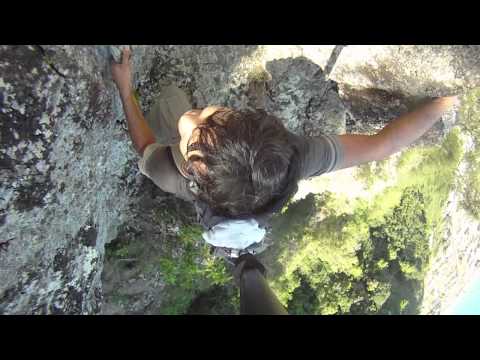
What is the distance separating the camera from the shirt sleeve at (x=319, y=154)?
77.4 inches

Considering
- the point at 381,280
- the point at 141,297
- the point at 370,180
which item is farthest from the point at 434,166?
the point at 141,297

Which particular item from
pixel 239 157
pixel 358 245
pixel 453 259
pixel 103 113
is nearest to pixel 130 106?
pixel 103 113

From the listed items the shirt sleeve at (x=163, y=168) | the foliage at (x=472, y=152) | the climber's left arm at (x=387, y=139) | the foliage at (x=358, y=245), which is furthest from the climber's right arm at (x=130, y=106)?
the foliage at (x=358, y=245)

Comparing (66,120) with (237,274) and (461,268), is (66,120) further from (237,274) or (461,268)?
(461,268)

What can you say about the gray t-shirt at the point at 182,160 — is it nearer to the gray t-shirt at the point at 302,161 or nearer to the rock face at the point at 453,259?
the gray t-shirt at the point at 302,161

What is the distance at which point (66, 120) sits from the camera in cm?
190

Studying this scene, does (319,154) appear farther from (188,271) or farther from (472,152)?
(472,152)

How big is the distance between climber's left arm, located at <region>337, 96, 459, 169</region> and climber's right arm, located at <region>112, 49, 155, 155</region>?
1.22 meters

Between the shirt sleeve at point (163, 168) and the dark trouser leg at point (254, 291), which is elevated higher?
the shirt sleeve at point (163, 168)

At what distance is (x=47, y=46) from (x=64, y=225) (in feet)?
3.55

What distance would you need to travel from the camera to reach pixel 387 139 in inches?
89.2

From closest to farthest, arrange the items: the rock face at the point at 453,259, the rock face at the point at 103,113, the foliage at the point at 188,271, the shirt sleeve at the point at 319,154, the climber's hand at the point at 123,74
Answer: the rock face at the point at 103,113
the shirt sleeve at the point at 319,154
the climber's hand at the point at 123,74
the foliage at the point at 188,271
the rock face at the point at 453,259

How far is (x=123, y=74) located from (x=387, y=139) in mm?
1647

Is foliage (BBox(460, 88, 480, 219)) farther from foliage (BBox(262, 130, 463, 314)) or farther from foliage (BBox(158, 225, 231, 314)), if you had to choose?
foliage (BBox(158, 225, 231, 314))
